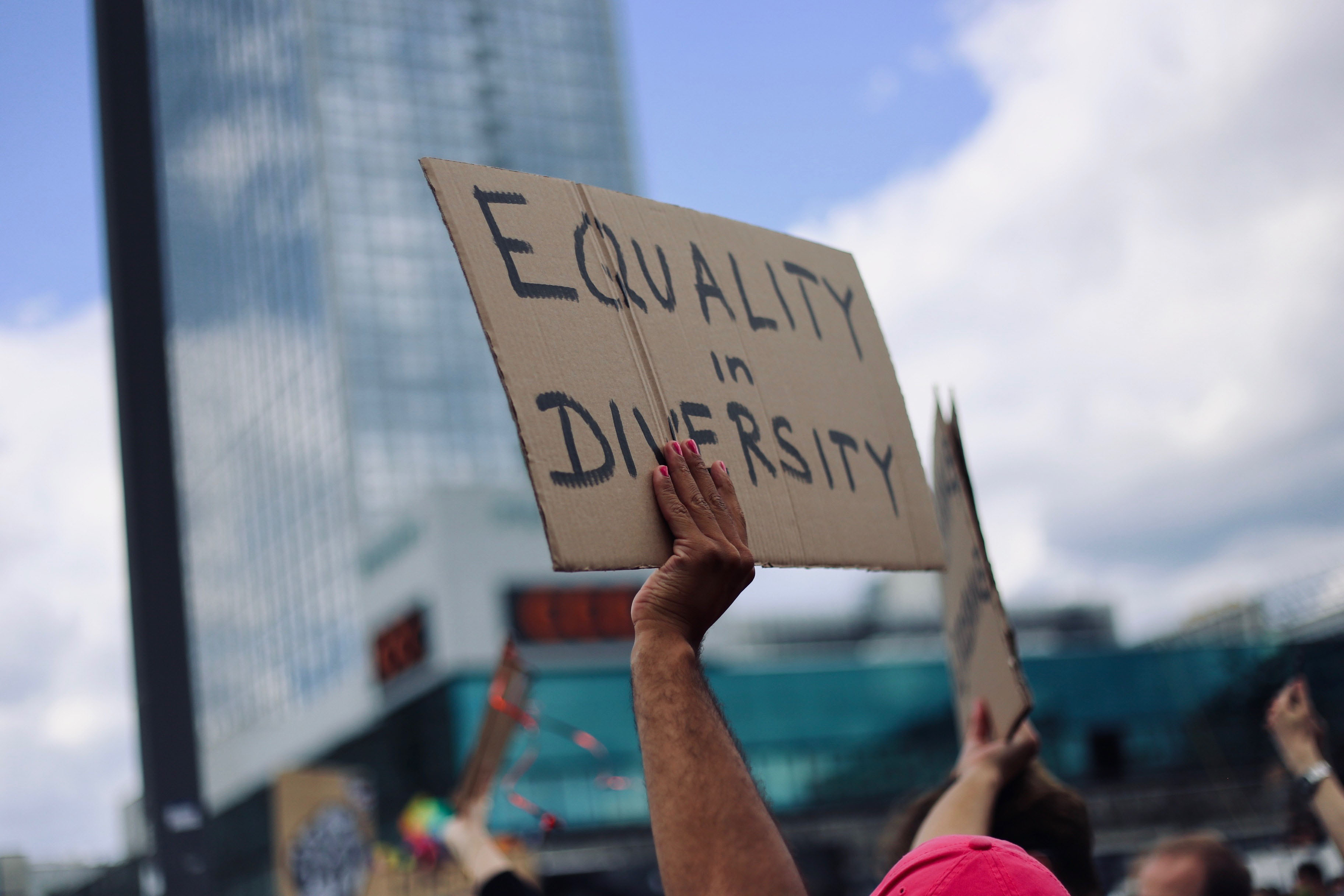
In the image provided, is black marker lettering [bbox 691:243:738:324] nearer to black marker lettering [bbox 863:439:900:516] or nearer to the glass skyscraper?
black marker lettering [bbox 863:439:900:516]

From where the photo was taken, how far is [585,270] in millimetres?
1671

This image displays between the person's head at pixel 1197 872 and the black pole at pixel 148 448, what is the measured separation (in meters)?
2.03

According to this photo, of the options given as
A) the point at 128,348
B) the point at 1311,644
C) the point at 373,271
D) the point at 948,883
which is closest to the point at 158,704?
the point at 128,348

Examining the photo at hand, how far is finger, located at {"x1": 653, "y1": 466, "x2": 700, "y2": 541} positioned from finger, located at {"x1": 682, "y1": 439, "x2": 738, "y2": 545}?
0.10ft

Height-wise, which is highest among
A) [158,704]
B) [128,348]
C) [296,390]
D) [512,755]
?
[296,390]

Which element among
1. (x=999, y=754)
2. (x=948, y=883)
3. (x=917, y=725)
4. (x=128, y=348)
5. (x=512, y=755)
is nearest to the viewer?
(x=948, y=883)

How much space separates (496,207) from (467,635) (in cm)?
3130

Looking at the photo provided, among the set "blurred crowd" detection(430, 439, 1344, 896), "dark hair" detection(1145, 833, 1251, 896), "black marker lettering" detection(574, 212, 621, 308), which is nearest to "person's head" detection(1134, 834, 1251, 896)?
"dark hair" detection(1145, 833, 1251, 896)

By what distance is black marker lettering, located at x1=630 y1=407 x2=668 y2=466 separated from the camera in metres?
1.57

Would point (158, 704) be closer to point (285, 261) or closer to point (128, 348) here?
point (128, 348)

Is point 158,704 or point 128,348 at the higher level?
point 128,348

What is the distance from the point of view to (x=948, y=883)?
1198mm

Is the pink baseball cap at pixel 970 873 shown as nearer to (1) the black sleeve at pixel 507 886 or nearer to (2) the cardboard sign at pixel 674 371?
(2) the cardboard sign at pixel 674 371

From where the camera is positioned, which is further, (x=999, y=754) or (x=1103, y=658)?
(x=1103, y=658)
